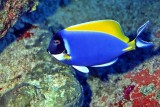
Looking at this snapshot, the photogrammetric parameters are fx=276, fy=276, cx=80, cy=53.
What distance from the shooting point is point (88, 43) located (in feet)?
7.60

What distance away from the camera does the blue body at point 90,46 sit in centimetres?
229

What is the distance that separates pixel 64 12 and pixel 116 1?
3.75 ft

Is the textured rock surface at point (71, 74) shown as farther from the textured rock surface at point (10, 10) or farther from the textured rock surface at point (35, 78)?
the textured rock surface at point (10, 10)

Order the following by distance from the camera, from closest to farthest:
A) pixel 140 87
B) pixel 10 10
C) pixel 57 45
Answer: pixel 57 45, pixel 10 10, pixel 140 87

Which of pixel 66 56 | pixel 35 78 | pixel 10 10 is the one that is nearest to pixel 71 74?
pixel 35 78

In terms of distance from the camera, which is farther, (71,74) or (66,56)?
(71,74)

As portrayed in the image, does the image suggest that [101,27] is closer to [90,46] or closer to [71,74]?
[90,46]

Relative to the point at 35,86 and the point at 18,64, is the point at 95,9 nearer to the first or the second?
the point at 18,64

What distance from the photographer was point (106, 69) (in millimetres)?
4727

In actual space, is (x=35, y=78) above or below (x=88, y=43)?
below

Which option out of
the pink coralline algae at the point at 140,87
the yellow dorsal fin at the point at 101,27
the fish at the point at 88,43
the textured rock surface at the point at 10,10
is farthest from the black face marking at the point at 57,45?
the pink coralline algae at the point at 140,87

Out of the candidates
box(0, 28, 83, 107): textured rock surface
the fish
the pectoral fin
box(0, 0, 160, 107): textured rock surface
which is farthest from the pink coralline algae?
the pectoral fin

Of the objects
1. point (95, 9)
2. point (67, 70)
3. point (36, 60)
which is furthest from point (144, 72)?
point (95, 9)

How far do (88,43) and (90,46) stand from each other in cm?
3
